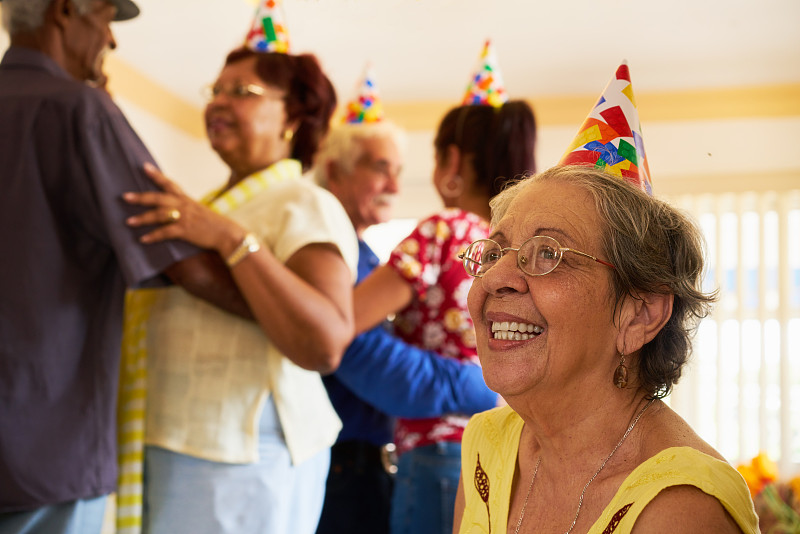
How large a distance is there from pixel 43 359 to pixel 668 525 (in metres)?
0.83

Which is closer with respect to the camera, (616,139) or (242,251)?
(616,139)

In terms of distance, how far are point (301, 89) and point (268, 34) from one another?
0.57ft

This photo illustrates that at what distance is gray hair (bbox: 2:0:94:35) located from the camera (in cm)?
124

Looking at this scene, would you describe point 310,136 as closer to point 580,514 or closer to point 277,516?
point 277,516

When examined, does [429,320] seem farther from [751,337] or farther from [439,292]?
[751,337]

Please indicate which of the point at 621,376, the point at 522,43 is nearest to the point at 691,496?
the point at 621,376

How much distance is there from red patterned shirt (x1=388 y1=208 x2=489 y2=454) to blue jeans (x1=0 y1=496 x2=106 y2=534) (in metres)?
0.68

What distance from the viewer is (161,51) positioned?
12.9 ft

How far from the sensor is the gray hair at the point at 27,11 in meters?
1.24

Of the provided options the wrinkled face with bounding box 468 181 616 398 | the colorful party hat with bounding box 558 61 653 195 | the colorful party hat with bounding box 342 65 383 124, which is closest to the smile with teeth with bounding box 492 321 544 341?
the wrinkled face with bounding box 468 181 616 398

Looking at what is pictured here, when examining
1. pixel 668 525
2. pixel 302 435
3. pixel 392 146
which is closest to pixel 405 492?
pixel 302 435

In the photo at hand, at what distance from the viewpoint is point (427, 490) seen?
158 cm

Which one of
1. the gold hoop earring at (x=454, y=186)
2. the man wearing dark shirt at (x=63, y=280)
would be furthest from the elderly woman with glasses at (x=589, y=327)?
the gold hoop earring at (x=454, y=186)

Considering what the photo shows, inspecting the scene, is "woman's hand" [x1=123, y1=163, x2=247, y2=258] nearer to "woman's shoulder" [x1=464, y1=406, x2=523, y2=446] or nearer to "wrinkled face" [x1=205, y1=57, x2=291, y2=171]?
"wrinkled face" [x1=205, y1=57, x2=291, y2=171]
